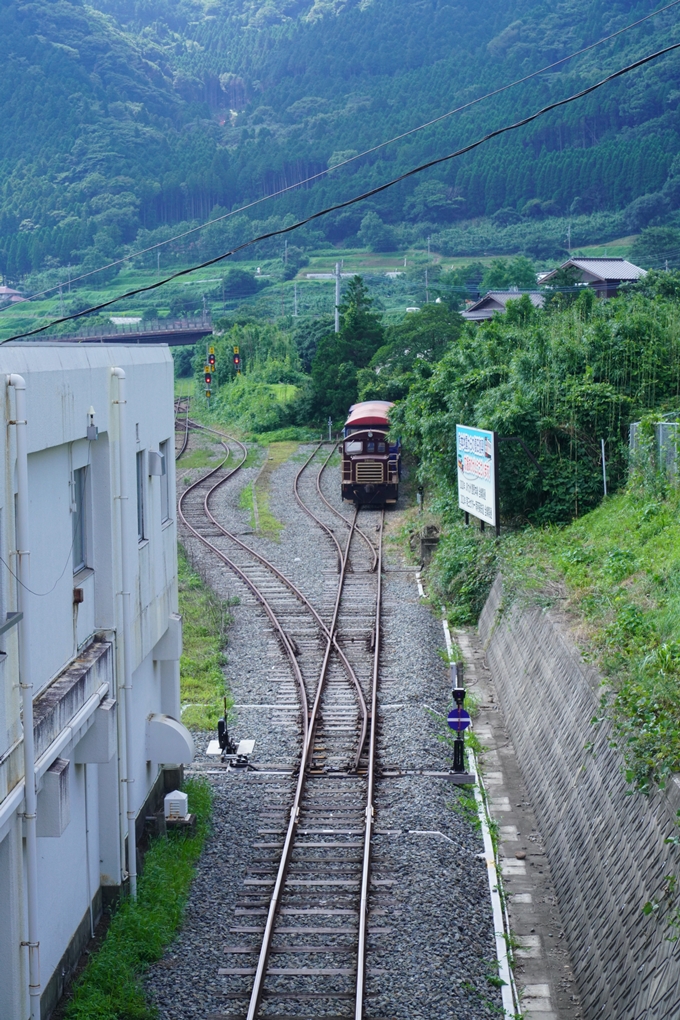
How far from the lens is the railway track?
8.81m

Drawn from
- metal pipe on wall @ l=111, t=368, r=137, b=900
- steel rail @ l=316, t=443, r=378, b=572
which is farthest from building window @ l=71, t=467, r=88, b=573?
steel rail @ l=316, t=443, r=378, b=572

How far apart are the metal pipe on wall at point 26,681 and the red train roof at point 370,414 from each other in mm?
23453

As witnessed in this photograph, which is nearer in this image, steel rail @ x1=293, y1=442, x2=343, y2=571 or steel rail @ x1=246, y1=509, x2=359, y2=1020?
steel rail @ x1=246, y1=509, x2=359, y2=1020

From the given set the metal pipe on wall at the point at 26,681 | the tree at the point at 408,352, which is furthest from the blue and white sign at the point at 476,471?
the tree at the point at 408,352

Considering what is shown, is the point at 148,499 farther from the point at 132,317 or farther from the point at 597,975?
the point at 132,317

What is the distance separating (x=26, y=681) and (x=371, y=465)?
22.5 meters

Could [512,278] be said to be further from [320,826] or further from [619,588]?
[320,826]

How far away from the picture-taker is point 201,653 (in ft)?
58.9

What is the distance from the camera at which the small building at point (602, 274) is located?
6462cm

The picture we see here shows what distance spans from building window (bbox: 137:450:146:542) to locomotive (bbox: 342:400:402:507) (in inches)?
713

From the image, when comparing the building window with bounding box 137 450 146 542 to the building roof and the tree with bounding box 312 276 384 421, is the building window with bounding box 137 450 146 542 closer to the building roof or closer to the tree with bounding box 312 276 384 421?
the tree with bounding box 312 276 384 421

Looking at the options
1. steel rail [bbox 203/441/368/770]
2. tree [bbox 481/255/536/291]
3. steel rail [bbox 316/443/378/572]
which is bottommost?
steel rail [bbox 203/441/368/770]

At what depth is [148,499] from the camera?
11.8 meters

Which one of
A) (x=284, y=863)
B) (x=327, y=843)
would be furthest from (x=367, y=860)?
(x=284, y=863)
